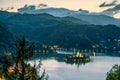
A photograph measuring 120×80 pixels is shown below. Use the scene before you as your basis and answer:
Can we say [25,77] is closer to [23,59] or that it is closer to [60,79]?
[23,59]

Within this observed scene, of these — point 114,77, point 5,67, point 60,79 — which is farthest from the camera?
point 60,79

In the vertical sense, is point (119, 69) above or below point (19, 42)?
below

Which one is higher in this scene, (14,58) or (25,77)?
(14,58)

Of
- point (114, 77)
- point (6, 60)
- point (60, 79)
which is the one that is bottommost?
point (60, 79)

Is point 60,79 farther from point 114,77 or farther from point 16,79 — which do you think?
point 16,79

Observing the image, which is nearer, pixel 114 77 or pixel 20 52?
pixel 20 52

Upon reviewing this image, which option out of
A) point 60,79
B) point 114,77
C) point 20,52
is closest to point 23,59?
point 20,52

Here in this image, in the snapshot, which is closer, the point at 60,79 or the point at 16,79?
the point at 16,79

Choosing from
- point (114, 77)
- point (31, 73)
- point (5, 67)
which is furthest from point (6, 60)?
point (114, 77)

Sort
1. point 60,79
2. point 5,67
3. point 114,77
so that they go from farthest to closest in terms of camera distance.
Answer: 1. point 60,79
2. point 114,77
3. point 5,67
